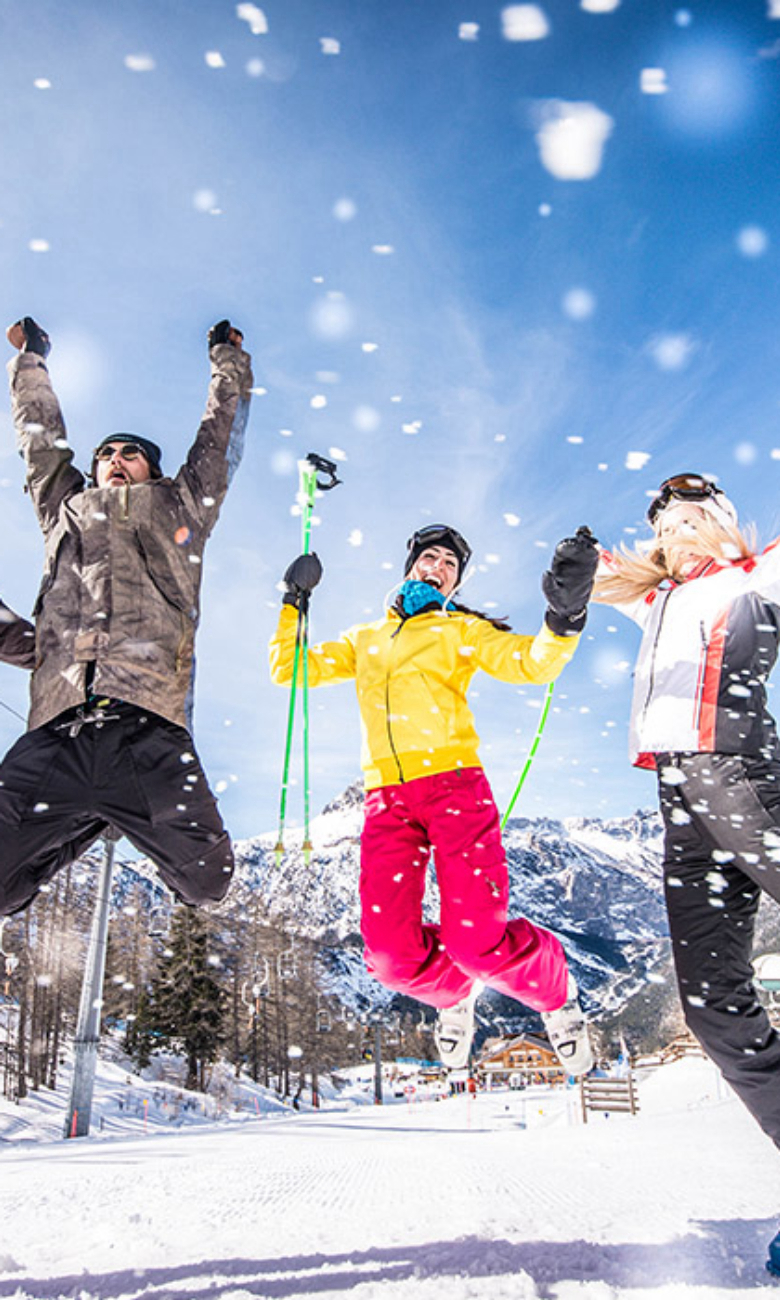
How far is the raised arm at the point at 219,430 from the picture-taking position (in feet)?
12.6

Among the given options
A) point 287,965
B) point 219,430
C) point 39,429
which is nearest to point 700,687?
point 219,430

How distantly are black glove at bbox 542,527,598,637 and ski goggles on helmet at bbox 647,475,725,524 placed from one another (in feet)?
2.59

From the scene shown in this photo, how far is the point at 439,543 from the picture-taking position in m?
4.66

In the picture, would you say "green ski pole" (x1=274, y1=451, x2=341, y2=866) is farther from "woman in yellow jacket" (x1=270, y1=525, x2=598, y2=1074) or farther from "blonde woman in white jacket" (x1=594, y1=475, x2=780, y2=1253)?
"blonde woman in white jacket" (x1=594, y1=475, x2=780, y2=1253)

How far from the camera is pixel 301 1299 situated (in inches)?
86.7

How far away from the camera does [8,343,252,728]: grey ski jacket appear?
3.18 meters

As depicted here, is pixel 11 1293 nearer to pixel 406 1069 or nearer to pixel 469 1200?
pixel 469 1200

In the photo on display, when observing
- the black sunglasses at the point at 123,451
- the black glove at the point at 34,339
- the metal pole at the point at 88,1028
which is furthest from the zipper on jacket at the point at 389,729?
the metal pole at the point at 88,1028

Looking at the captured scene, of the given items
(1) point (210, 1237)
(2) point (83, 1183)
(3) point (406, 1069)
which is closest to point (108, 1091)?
(2) point (83, 1183)

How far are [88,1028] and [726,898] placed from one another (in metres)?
14.2

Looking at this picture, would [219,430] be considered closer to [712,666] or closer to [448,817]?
[448,817]

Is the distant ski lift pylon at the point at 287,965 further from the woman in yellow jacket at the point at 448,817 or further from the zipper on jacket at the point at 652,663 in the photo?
the zipper on jacket at the point at 652,663

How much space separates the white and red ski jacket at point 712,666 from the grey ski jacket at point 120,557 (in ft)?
6.84

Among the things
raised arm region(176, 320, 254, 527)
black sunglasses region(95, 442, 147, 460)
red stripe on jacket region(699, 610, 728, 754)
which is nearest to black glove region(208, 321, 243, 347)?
raised arm region(176, 320, 254, 527)
